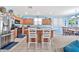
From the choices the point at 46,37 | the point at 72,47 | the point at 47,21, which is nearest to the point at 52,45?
the point at 46,37

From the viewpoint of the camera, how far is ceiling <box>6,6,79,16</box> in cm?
295

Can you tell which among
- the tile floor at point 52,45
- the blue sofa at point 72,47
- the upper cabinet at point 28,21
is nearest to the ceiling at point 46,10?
the upper cabinet at point 28,21

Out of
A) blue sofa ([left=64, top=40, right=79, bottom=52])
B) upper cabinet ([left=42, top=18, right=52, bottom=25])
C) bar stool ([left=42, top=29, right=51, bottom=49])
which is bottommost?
blue sofa ([left=64, top=40, right=79, bottom=52])

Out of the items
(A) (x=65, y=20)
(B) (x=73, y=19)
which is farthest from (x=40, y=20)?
(B) (x=73, y=19)

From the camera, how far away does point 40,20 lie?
2992mm

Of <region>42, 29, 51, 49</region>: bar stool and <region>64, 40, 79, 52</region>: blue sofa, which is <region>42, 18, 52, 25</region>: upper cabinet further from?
<region>64, 40, 79, 52</region>: blue sofa

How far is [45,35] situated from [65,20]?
23.2 inches

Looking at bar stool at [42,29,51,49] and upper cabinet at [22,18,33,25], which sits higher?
upper cabinet at [22,18,33,25]

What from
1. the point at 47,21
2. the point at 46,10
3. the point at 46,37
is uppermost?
the point at 46,10

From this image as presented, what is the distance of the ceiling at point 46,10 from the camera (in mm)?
2951

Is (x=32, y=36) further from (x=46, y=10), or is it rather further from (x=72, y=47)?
(x=72, y=47)

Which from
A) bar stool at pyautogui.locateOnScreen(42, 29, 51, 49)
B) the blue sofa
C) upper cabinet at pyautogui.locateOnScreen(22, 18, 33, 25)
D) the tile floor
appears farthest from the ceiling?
the blue sofa

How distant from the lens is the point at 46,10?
2.99 metres
